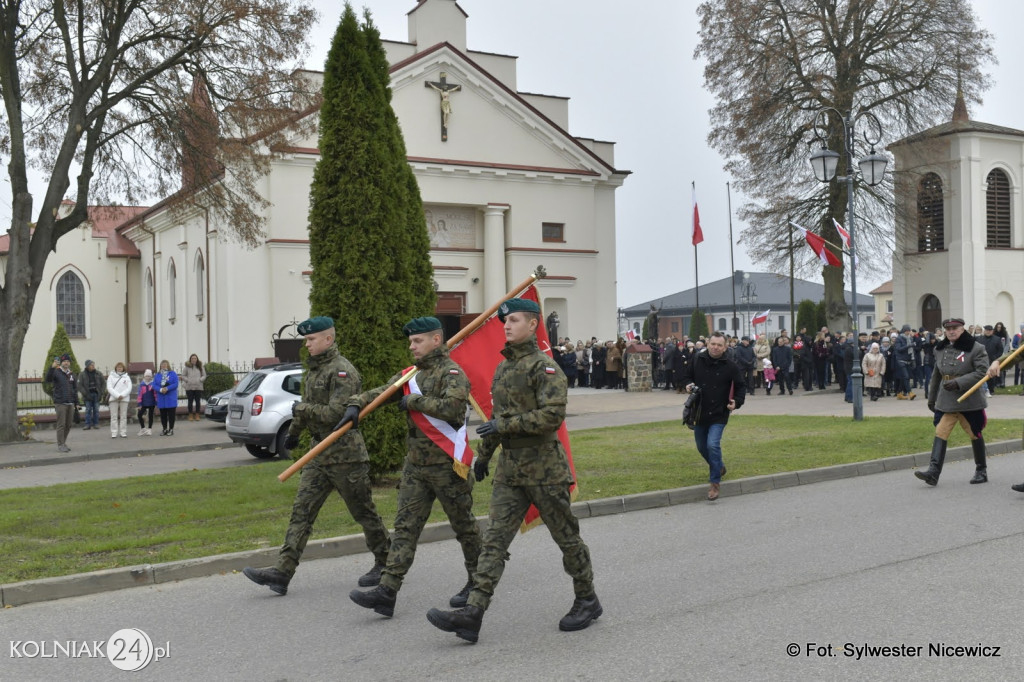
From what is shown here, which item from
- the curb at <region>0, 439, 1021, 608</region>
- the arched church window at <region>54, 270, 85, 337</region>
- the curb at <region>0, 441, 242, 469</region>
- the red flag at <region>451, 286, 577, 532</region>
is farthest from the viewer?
the arched church window at <region>54, 270, 85, 337</region>

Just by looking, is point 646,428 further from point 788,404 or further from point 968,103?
point 968,103

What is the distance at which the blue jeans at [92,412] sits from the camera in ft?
86.5

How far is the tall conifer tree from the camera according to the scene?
12.6m

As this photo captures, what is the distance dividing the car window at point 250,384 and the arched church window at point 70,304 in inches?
1316

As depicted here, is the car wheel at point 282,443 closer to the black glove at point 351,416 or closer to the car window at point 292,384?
the car window at point 292,384

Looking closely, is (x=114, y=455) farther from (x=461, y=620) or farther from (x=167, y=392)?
(x=461, y=620)

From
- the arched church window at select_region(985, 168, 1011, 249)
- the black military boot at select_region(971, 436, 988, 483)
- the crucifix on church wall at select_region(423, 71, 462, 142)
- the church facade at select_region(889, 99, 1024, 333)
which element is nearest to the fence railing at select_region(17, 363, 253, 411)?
the crucifix on church wall at select_region(423, 71, 462, 142)

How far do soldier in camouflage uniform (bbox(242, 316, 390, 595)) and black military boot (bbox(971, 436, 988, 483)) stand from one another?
25.0 feet

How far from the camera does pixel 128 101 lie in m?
24.9

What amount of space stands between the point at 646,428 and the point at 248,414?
7.70 m

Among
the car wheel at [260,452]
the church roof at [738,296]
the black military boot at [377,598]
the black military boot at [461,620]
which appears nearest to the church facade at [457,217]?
the car wheel at [260,452]

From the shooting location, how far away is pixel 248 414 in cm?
1780

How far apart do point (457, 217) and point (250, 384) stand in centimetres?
2215

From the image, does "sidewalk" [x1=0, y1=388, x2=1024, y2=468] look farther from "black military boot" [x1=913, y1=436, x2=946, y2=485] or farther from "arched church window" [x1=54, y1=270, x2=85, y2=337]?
"arched church window" [x1=54, y1=270, x2=85, y2=337]
